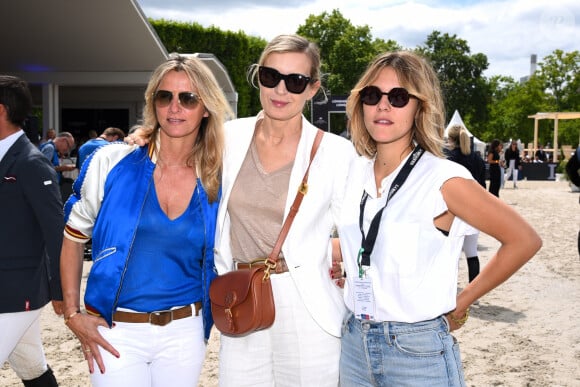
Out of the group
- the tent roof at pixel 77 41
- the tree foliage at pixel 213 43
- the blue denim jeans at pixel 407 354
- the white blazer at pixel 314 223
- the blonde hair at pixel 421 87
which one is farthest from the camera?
the tree foliage at pixel 213 43

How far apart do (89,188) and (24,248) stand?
91 cm

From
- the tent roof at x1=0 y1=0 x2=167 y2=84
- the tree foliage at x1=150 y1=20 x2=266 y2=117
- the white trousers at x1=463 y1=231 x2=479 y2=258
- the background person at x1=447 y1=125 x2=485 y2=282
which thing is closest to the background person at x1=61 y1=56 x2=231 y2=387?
the white trousers at x1=463 y1=231 x2=479 y2=258

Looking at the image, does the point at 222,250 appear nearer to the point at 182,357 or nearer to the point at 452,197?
the point at 182,357

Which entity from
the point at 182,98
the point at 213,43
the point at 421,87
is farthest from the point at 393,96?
the point at 213,43

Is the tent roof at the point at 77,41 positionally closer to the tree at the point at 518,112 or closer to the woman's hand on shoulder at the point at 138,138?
the woman's hand on shoulder at the point at 138,138

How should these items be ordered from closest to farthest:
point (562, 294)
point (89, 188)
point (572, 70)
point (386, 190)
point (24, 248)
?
point (386, 190), point (89, 188), point (24, 248), point (562, 294), point (572, 70)

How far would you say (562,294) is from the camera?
8.80 m

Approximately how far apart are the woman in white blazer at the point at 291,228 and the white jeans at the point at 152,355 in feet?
0.55

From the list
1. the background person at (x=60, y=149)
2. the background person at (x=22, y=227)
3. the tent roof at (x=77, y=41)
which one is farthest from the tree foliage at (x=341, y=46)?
the background person at (x=22, y=227)

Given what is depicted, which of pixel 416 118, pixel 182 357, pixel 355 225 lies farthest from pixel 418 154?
pixel 182 357

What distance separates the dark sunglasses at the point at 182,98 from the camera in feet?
9.65

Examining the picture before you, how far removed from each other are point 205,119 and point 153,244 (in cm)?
71

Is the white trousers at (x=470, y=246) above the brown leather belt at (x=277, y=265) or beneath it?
beneath

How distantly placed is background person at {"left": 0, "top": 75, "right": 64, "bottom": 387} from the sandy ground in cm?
212
